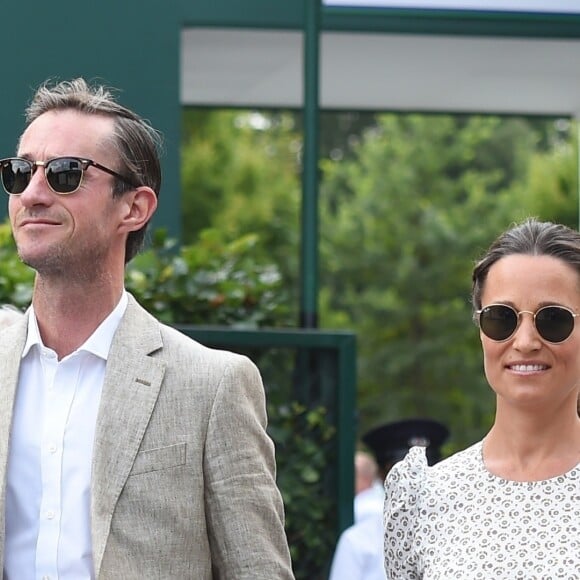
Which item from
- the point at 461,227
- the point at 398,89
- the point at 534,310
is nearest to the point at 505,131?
the point at 461,227

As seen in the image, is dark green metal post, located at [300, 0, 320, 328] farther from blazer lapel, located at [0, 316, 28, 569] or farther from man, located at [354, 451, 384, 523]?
blazer lapel, located at [0, 316, 28, 569]

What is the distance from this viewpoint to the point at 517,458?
11.5 ft

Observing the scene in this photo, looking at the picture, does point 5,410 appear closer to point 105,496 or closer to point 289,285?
point 105,496

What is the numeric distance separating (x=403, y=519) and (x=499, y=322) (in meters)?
0.53

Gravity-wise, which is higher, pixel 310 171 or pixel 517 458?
pixel 310 171

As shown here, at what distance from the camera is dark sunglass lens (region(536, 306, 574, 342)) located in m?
3.43

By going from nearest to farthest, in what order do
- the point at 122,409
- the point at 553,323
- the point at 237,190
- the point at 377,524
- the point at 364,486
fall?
1. the point at 122,409
2. the point at 553,323
3. the point at 377,524
4. the point at 364,486
5. the point at 237,190

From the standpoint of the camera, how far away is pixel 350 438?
19.4 feet

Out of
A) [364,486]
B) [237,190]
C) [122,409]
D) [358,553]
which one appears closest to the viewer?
[122,409]

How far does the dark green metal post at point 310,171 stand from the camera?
6594mm

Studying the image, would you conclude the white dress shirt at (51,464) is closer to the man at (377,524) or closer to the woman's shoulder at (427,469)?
the woman's shoulder at (427,469)

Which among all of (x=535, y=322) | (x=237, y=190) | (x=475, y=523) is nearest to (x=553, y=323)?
(x=535, y=322)

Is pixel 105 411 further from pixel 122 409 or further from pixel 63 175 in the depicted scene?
pixel 63 175

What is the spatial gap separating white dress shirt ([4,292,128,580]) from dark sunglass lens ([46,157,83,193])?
336 mm
